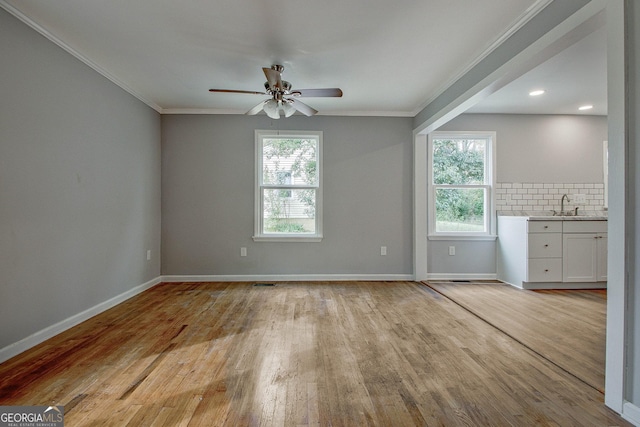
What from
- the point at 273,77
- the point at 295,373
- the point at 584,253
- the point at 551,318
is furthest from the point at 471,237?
the point at 295,373

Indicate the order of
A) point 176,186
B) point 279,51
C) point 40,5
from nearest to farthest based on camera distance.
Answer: point 40,5 → point 279,51 → point 176,186

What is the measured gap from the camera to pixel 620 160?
1637mm

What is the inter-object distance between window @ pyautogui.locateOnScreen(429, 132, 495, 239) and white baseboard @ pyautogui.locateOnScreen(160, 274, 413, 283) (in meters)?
0.93

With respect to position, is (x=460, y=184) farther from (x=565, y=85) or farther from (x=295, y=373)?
(x=295, y=373)

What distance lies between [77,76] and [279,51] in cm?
187

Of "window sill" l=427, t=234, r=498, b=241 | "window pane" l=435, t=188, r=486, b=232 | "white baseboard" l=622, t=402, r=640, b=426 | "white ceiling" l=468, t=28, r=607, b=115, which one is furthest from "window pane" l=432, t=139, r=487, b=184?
"white baseboard" l=622, t=402, r=640, b=426

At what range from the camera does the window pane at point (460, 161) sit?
500 cm

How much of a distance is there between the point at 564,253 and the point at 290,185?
12.5 ft

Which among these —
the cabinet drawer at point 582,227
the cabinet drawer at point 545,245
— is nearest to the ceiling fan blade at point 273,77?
the cabinet drawer at point 545,245

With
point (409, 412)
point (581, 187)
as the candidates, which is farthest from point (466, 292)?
point (409, 412)

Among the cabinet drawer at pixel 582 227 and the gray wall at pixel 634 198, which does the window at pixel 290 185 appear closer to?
the cabinet drawer at pixel 582 227

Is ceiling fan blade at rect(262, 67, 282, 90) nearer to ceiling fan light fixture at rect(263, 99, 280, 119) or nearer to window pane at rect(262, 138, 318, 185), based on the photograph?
ceiling fan light fixture at rect(263, 99, 280, 119)

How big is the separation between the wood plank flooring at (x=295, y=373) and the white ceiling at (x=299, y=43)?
2469 mm

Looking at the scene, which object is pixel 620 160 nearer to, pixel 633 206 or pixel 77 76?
pixel 633 206
